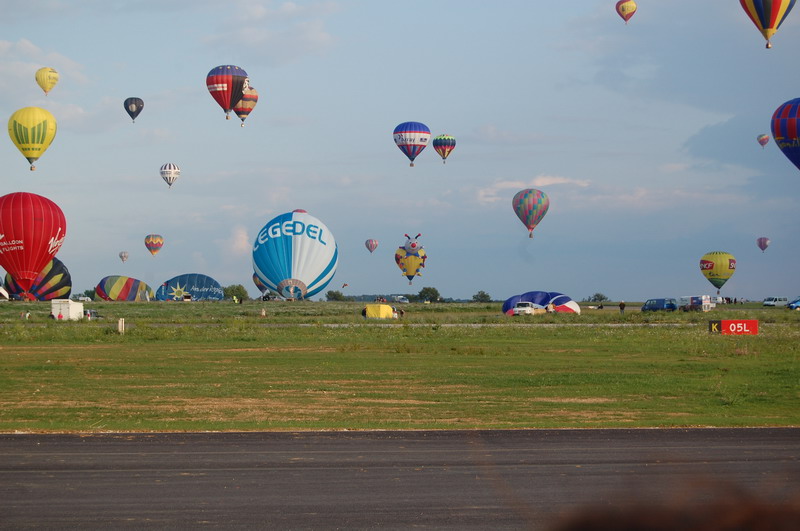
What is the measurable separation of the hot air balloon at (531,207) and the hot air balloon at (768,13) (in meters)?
40.0

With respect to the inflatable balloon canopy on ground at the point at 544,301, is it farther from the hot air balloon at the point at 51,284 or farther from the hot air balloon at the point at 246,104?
the hot air balloon at the point at 51,284

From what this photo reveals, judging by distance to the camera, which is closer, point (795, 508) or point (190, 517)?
point (795, 508)

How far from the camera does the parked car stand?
100125mm

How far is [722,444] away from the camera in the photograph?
20344 mm

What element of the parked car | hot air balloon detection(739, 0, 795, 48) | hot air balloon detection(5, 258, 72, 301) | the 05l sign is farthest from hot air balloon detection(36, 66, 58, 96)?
the 05l sign

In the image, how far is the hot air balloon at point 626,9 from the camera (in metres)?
92.7

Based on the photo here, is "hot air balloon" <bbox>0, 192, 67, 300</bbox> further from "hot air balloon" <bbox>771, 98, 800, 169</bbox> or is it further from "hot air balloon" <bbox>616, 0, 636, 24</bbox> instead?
"hot air balloon" <bbox>771, 98, 800, 169</bbox>

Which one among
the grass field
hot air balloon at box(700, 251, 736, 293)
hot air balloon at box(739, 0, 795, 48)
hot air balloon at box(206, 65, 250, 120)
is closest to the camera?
the grass field

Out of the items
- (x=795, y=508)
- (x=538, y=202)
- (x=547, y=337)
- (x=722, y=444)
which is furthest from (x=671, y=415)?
(x=538, y=202)

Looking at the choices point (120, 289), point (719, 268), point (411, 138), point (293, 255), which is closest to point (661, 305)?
point (719, 268)

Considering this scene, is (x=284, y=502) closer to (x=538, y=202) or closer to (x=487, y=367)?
(x=487, y=367)

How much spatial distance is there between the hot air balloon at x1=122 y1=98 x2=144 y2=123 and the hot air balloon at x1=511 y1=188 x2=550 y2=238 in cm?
4567

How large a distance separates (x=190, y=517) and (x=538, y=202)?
306ft

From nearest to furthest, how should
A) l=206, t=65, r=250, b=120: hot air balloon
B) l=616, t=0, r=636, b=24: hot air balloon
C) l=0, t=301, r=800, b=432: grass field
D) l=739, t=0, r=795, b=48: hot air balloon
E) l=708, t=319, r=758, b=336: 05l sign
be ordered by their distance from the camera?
l=0, t=301, r=800, b=432: grass field < l=708, t=319, r=758, b=336: 05l sign < l=739, t=0, r=795, b=48: hot air balloon < l=206, t=65, r=250, b=120: hot air balloon < l=616, t=0, r=636, b=24: hot air balloon
